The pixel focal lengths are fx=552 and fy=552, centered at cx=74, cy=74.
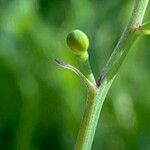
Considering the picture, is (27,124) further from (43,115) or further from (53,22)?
(53,22)

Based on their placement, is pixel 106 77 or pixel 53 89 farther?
pixel 53 89

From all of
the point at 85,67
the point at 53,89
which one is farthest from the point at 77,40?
the point at 53,89

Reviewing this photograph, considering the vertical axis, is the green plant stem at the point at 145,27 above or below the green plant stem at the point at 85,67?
above

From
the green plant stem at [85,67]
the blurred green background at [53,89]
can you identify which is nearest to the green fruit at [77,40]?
the green plant stem at [85,67]

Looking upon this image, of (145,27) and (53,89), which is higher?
(145,27)

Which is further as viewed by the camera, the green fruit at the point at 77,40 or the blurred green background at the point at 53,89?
the blurred green background at the point at 53,89

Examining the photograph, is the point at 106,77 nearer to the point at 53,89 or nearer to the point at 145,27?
the point at 145,27

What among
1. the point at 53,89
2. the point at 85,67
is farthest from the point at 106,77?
the point at 53,89

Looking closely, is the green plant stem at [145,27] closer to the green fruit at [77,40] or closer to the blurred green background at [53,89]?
the green fruit at [77,40]
